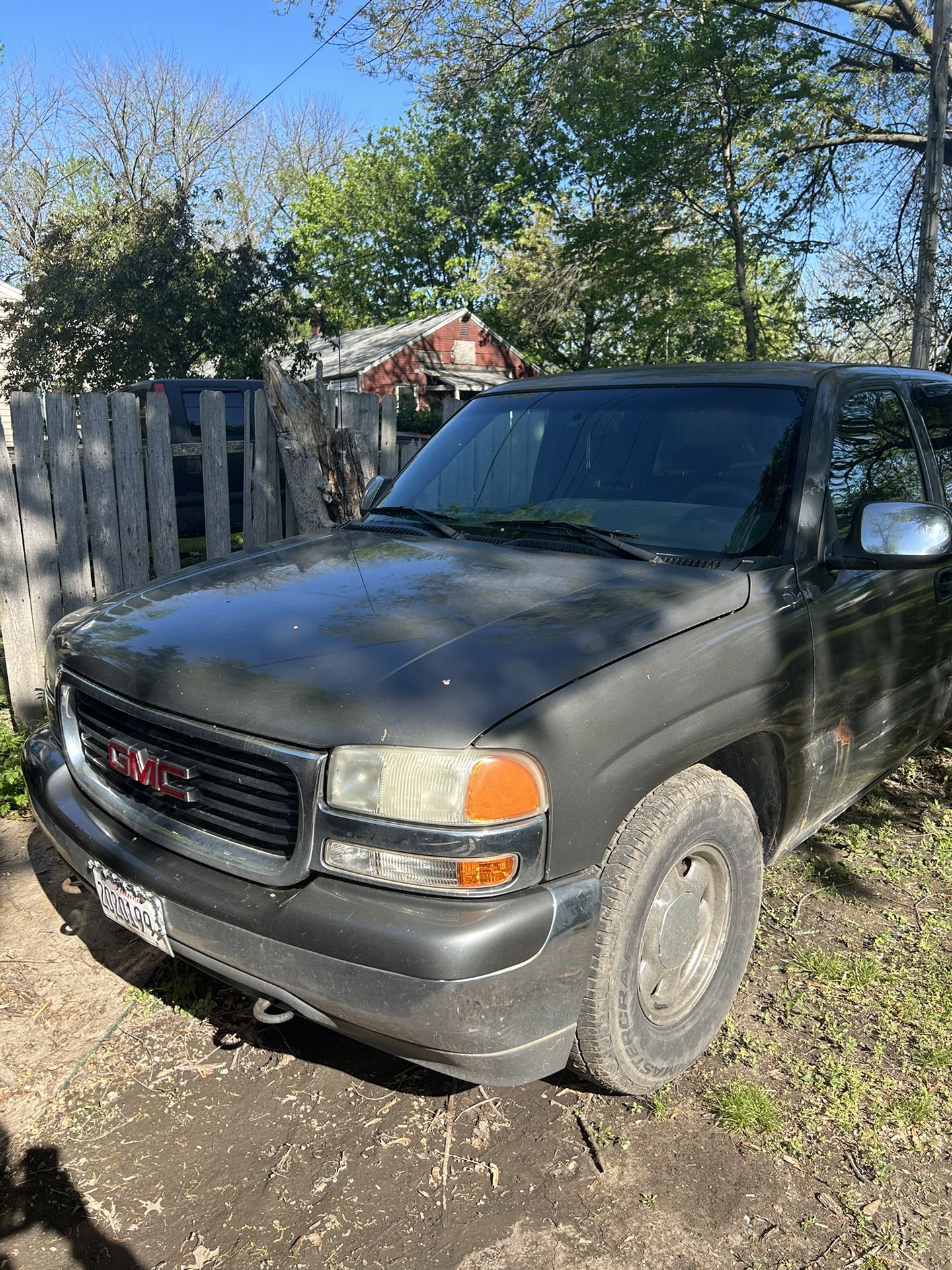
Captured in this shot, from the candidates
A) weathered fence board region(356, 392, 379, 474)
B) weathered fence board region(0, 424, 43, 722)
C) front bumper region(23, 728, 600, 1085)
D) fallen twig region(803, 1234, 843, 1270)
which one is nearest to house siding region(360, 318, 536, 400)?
weathered fence board region(356, 392, 379, 474)

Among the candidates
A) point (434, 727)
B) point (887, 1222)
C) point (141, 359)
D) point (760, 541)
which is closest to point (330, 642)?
point (434, 727)

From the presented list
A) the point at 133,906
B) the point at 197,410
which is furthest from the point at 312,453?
the point at 197,410

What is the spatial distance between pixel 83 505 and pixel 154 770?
3.75 meters

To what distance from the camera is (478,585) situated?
2676mm

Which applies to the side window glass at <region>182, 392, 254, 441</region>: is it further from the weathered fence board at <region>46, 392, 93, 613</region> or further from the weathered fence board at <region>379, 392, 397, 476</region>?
the weathered fence board at <region>46, 392, 93, 613</region>

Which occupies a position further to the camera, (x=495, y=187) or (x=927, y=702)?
(x=495, y=187)

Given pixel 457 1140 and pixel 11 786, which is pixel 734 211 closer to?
pixel 11 786

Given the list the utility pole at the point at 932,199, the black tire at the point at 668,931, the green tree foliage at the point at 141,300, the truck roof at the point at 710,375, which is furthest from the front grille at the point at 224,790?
the green tree foliage at the point at 141,300

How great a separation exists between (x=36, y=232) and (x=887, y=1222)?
3889 centimetres

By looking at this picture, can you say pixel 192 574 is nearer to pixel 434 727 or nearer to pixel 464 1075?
pixel 434 727

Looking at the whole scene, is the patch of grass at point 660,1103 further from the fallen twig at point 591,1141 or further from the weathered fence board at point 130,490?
the weathered fence board at point 130,490

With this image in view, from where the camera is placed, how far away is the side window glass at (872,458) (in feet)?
10.4

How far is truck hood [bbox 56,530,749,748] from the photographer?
207 centimetres

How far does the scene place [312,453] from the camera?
6543mm
